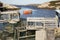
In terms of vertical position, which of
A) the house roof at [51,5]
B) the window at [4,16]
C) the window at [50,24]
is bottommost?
the window at [50,24]

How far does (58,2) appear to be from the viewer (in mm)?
1760

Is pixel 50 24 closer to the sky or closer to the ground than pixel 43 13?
closer to the ground

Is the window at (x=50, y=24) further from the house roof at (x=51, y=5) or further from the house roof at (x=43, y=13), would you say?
the house roof at (x=51, y=5)

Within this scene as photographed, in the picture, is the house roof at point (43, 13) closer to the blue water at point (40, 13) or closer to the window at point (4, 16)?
the blue water at point (40, 13)

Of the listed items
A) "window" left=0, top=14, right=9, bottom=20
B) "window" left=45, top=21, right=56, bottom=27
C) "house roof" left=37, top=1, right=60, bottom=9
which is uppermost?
"house roof" left=37, top=1, right=60, bottom=9

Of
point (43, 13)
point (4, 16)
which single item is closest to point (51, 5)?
point (43, 13)

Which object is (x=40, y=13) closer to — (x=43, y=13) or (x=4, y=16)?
(x=43, y=13)

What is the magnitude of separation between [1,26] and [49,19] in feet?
1.91

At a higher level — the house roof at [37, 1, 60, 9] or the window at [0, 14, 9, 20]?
the house roof at [37, 1, 60, 9]

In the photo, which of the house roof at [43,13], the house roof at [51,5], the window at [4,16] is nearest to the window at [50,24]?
the house roof at [43,13]

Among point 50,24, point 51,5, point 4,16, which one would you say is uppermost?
point 51,5

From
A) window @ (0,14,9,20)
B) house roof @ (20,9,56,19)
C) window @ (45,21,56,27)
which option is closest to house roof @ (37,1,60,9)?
house roof @ (20,9,56,19)

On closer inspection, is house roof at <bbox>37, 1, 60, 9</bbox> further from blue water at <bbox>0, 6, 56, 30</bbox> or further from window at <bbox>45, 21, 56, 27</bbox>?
window at <bbox>45, 21, 56, 27</bbox>

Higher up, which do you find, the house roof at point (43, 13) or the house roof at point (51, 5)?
the house roof at point (51, 5)
